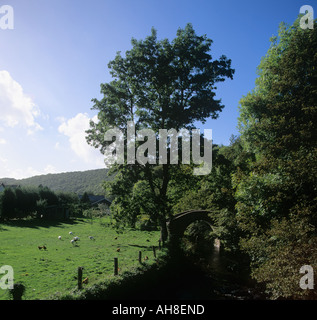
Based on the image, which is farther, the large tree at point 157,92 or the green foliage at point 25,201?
the green foliage at point 25,201

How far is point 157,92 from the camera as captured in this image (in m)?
20.9

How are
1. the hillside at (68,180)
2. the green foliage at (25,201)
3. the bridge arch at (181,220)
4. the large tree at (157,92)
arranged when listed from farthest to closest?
the hillside at (68,180) → the green foliage at (25,201) → the bridge arch at (181,220) → the large tree at (157,92)

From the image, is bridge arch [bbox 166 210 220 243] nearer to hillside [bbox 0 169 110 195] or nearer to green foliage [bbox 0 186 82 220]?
green foliage [bbox 0 186 82 220]

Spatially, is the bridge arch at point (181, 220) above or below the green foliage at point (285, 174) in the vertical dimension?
below

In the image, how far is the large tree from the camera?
19828 mm

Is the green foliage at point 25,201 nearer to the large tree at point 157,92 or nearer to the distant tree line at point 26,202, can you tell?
the distant tree line at point 26,202

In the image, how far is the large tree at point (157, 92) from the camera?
19.8 meters

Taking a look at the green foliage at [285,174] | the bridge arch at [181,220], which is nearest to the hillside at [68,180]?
the bridge arch at [181,220]

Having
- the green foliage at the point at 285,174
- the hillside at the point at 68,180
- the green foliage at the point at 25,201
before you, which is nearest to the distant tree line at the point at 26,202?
the green foliage at the point at 25,201

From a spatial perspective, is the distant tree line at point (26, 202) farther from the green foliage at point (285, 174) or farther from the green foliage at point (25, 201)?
the green foliage at point (285, 174)

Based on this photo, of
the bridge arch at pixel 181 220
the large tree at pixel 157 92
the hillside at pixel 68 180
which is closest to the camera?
the large tree at pixel 157 92

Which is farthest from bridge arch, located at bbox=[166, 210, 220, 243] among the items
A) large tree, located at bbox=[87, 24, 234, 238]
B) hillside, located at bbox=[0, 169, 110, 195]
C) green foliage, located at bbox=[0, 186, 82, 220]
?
hillside, located at bbox=[0, 169, 110, 195]
